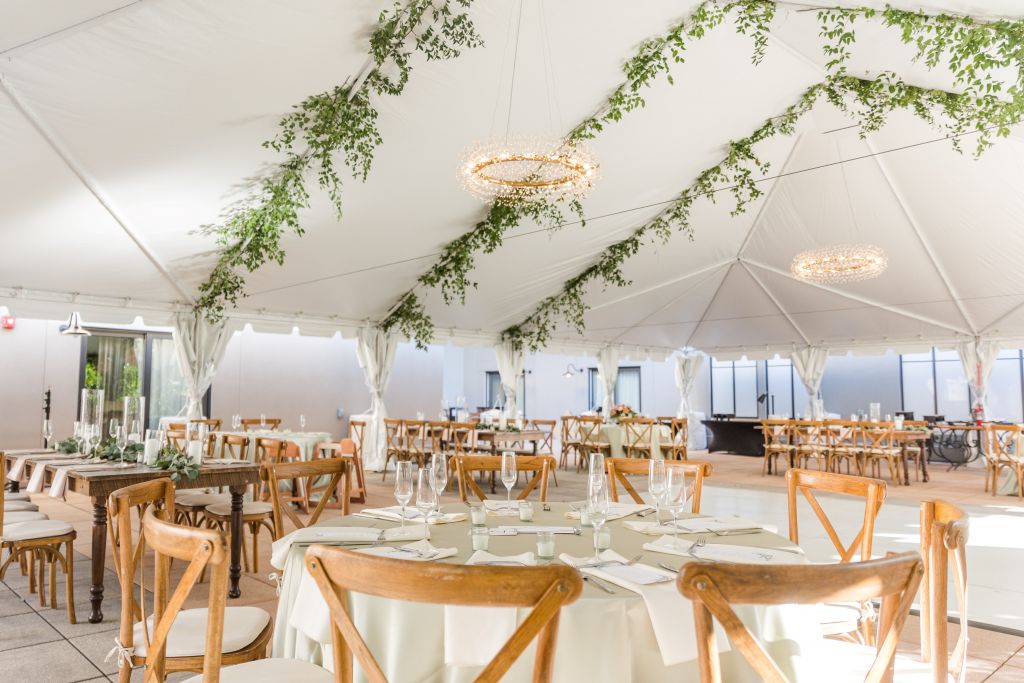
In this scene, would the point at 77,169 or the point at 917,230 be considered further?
the point at 917,230

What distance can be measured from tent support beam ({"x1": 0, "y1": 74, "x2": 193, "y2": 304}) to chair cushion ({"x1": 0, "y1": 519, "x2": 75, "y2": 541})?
2997 millimetres

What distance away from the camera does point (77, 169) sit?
19.1ft

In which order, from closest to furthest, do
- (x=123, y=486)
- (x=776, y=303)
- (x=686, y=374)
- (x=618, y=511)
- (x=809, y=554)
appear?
(x=618, y=511) < (x=123, y=486) < (x=809, y=554) < (x=776, y=303) < (x=686, y=374)

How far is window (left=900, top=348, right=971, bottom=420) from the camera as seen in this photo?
1647cm

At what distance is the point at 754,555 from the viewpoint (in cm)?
202

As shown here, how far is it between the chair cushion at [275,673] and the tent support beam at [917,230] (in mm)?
7949

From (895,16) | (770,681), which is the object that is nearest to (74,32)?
(770,681)

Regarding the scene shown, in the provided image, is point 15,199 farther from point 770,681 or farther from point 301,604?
point 770,681

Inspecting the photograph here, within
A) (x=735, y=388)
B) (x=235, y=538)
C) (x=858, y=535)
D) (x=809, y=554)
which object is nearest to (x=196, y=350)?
(x=235, y=538)

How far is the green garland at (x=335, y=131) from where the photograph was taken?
17.1 feet

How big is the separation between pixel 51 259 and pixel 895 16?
8.36m

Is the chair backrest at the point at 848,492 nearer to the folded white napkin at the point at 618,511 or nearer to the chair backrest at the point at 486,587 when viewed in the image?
the folded white napkin at the point at 618,511

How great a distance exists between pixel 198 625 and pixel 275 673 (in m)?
0.56

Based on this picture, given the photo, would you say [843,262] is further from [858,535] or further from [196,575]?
[196,575]
